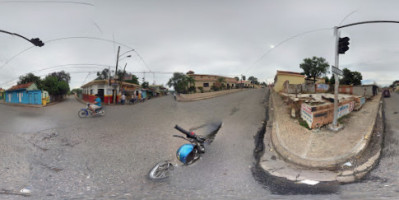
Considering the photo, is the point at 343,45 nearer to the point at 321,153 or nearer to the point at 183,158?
the point at 321,153

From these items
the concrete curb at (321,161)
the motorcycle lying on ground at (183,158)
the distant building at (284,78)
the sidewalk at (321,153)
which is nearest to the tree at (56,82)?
the motorcycle lying on ground at (183,158)

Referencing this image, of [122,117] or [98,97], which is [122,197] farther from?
[98,97]

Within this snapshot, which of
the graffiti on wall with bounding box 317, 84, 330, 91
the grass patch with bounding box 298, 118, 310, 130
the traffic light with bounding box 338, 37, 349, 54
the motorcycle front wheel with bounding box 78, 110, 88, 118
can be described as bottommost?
the grass patch with bounding box 298, 118, 310, 130

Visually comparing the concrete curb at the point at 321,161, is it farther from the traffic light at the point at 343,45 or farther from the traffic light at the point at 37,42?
Answer: the traffic light at the point at 37,42

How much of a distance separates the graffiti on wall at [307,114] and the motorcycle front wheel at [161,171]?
620 centimetres

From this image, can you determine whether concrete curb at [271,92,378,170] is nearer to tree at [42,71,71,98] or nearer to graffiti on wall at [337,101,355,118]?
graffiti on wall at [337,101,355,118]

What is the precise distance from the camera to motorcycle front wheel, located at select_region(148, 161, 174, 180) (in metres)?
3.57

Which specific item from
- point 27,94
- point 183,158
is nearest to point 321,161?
point 183,158

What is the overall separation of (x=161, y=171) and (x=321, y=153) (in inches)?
180

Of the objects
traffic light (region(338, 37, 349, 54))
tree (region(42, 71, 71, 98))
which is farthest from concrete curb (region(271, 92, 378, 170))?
tree (region(42, 71, 71, 98))

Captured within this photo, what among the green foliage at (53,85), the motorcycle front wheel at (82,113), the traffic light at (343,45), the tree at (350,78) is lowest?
the motorcycle front wheel at (82,113)

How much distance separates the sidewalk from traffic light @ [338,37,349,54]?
10.3 feet

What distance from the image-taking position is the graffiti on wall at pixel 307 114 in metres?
6.76

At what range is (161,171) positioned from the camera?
12.3 feet
